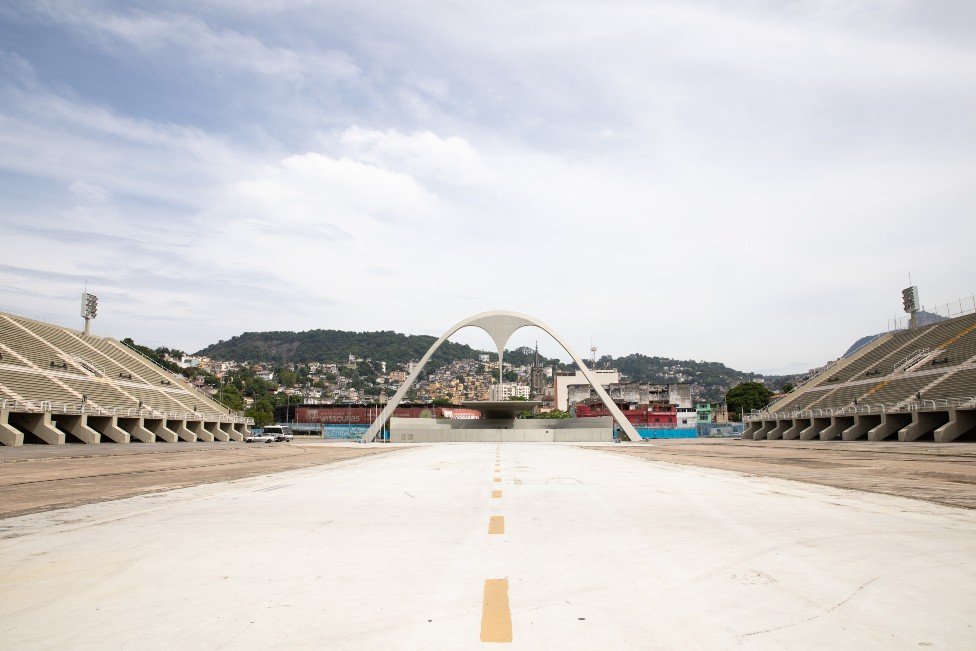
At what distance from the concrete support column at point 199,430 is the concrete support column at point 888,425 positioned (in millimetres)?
57636

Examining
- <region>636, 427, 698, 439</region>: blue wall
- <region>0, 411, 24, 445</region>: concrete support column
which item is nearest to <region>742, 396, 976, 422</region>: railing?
<region>636, 427, 698, 439</region>: blue wall

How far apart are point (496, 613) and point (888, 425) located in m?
51.8

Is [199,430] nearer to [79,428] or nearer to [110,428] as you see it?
[110,428]

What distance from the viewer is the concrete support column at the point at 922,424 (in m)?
43.1

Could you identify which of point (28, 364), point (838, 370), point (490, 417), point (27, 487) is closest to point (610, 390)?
point (490, 417)

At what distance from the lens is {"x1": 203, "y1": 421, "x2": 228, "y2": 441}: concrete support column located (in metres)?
66.4

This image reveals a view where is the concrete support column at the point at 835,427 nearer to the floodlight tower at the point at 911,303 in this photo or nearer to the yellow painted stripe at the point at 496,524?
the floodlight tower at the point at 911,303

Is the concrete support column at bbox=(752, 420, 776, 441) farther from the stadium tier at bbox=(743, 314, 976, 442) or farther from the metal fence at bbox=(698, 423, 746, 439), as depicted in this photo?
the metal fence at bbox=(698, 423, 746, 439)

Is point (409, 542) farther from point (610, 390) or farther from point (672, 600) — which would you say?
point (610, 390)

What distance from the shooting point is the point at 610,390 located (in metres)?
171

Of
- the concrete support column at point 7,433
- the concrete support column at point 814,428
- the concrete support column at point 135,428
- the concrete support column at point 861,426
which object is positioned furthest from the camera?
the concrete support column at point 814,428

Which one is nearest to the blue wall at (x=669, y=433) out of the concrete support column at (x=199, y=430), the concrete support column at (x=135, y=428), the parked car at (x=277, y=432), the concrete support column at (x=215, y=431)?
the parked car at (x=277, y=432)

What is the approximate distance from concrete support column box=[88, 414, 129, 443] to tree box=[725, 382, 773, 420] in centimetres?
11551

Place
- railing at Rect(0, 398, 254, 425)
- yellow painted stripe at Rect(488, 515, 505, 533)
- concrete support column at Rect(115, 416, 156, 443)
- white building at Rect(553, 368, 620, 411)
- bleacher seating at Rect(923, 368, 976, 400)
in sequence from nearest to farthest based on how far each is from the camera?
yellow painted stripe at Rect(488, 515, 505, 533)
railing at Rect(0, 398, 254, 425)
bleacher seating at Rect(923, 368, 976, 400)
concrete support column at Rect(115, 416, 156, 443)
white building at Rect(553, 368, 620, 411)
